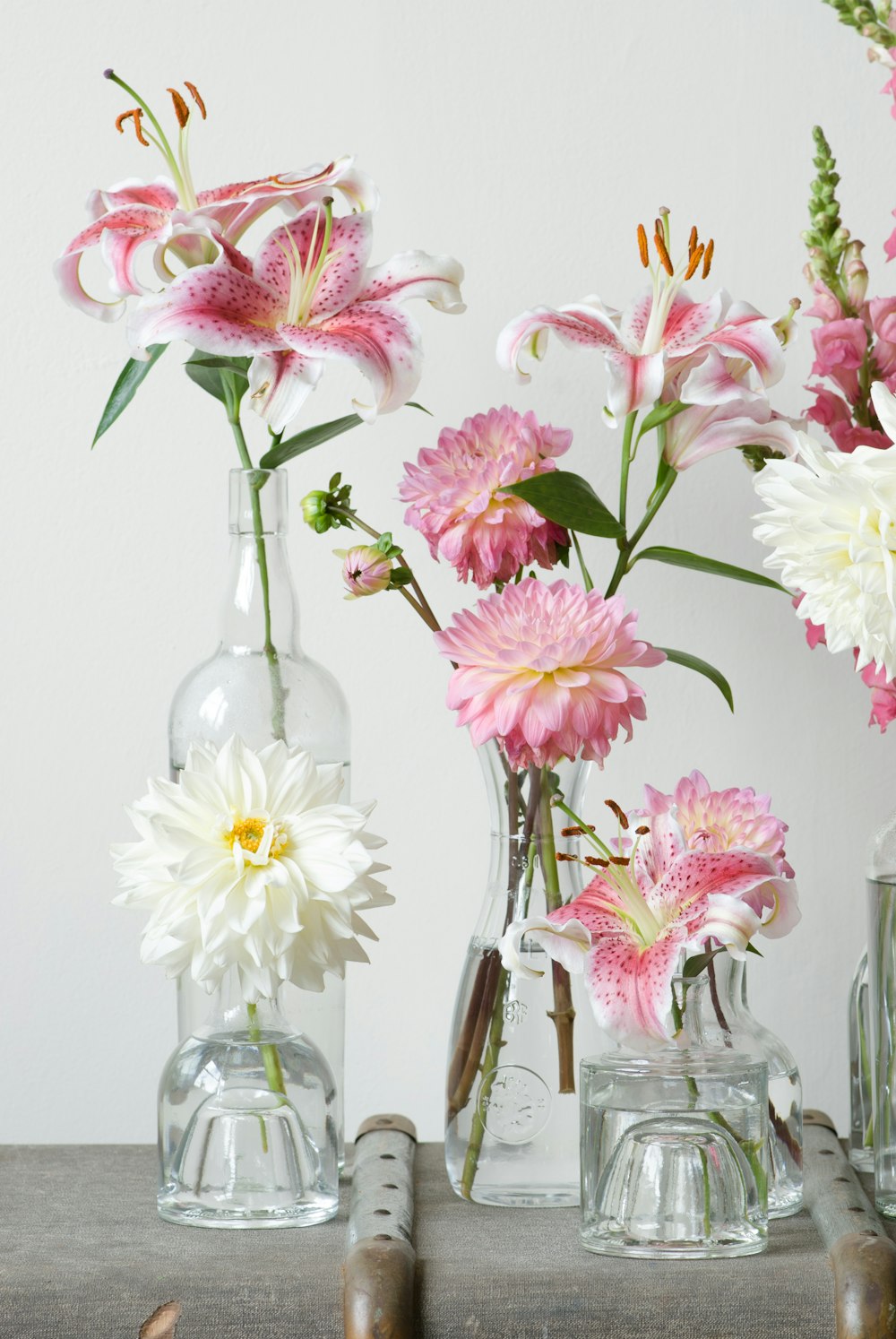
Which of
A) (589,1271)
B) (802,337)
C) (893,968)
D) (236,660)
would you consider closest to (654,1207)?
(589,1271)

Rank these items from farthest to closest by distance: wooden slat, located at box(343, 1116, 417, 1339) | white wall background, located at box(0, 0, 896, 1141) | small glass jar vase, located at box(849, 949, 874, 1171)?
white wall background, located at box(0, 0, 896, 1141), small glass jar vase, located at box(849, 949, 874, 1171), wooden slat, located at box(343, 1116, 417, 1339)

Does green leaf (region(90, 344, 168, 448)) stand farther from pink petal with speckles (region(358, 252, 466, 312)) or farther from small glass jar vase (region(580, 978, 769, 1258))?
small glass jar vase (region(580, 978, 769, 1258))

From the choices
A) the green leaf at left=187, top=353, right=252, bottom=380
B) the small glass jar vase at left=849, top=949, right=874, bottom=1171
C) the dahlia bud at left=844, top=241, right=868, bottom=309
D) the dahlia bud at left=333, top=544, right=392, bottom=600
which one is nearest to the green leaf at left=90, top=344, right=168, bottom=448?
the green leaf at left=187, top=353, right=252, bottom=380

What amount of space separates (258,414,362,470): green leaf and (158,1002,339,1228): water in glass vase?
0.91 feet

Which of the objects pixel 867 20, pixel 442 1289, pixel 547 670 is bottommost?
pixel 442 1289

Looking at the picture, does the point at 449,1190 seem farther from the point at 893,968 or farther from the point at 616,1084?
the point at 893,968

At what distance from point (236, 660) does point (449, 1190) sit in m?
0.29

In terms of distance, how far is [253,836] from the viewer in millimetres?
681

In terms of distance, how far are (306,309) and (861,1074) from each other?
51cm

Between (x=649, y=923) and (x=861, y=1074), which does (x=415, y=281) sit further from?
(x=861, y=1074)

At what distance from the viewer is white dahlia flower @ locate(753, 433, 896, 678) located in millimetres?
631

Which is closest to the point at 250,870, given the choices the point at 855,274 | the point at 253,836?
the point at 253,836

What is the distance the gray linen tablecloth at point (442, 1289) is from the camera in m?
0.59

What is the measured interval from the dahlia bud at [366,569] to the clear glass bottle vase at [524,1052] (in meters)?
0.11
